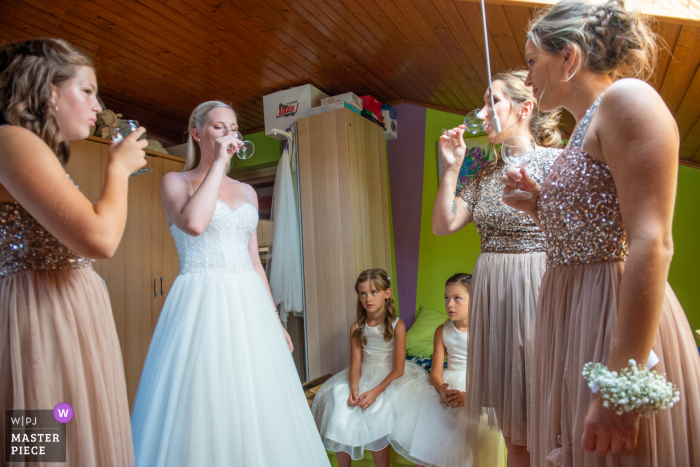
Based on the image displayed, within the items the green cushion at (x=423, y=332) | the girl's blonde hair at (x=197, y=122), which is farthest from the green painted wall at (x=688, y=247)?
the girl's blonde hair at (x=197, y=122)

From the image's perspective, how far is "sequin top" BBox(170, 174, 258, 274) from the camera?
1.79 m

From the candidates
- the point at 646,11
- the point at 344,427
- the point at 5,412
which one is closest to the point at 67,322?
the point at 5,412

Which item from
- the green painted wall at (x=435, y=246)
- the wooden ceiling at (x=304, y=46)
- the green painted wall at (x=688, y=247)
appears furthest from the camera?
the green painted wall at (x=435, y=246)

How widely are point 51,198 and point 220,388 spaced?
2.75ft

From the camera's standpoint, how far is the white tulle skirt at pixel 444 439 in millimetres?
2096

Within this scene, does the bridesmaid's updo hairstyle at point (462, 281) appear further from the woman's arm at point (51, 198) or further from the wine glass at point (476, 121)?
the woman's arm at point (51, 198)

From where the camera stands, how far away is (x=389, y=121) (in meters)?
3.95

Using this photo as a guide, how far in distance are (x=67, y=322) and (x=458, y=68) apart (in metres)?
2.72

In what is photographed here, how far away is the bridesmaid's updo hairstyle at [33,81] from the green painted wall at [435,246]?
307cm

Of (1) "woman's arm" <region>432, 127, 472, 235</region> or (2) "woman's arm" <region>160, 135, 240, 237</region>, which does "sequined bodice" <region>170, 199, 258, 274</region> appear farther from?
(1) "woman's arm" <region>432, 127, 472, 235</region>

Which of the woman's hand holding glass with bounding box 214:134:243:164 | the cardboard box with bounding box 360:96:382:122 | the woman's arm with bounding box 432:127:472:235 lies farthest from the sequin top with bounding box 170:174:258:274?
the cardboard box with bounding box 360:96:382:122

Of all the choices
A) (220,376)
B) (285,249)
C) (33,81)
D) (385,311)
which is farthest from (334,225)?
(33,81)

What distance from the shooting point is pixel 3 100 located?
1066 millimetres

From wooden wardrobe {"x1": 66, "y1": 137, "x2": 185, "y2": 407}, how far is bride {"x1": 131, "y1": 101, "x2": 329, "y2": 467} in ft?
5.71
